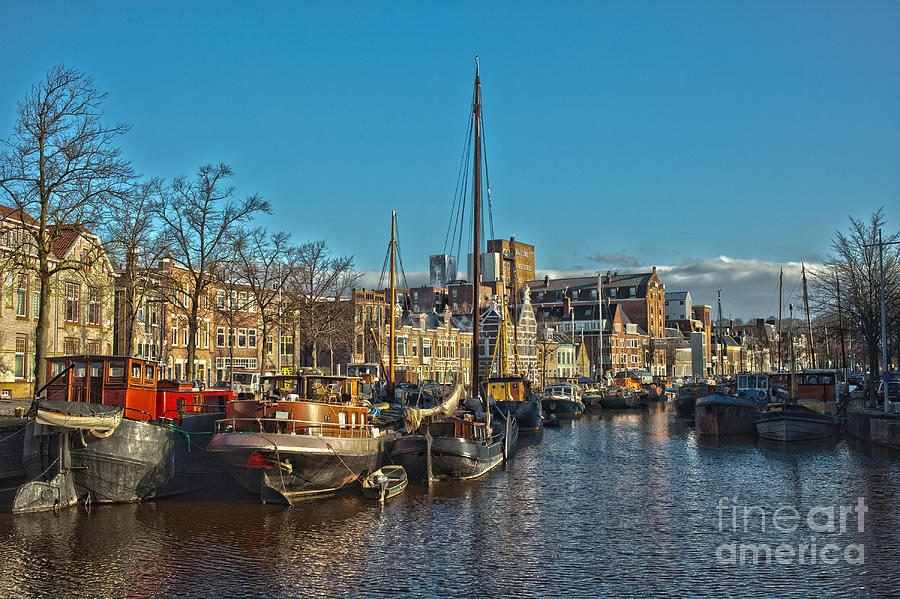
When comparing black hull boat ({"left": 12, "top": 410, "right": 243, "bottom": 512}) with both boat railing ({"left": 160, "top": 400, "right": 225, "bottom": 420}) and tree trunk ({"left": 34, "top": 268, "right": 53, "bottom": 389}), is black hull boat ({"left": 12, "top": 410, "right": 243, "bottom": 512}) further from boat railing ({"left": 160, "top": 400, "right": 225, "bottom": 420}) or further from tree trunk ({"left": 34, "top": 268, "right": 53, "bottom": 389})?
tree trunk ({"left": 34, "top": 268, "right": 53, "bottom": 389})

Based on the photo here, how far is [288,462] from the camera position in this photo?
29609 millimetres

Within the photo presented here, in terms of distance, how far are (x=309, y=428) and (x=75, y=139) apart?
55.4 ft

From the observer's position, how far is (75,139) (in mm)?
35812

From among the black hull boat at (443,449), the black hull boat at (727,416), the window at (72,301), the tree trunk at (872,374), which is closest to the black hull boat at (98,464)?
the black hull boat at (443,449)

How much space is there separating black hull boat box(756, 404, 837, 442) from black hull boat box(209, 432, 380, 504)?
32.6 m

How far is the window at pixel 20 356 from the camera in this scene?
51.2 m

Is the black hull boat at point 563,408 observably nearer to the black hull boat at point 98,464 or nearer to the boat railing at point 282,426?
the boat railing at point 282,426

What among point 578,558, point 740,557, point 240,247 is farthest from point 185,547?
point 240,247

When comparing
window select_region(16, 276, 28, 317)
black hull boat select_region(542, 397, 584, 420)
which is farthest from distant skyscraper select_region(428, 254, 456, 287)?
window select_region(16, 276, 28, 317)

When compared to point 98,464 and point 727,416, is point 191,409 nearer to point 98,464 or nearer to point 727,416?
point 98,464

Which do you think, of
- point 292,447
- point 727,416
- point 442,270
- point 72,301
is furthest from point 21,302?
point 442,270

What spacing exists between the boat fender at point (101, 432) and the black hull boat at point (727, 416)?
43894 millimetres

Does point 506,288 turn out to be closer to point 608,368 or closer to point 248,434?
point 608,368

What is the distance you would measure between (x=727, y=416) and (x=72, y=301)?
1845 inches
